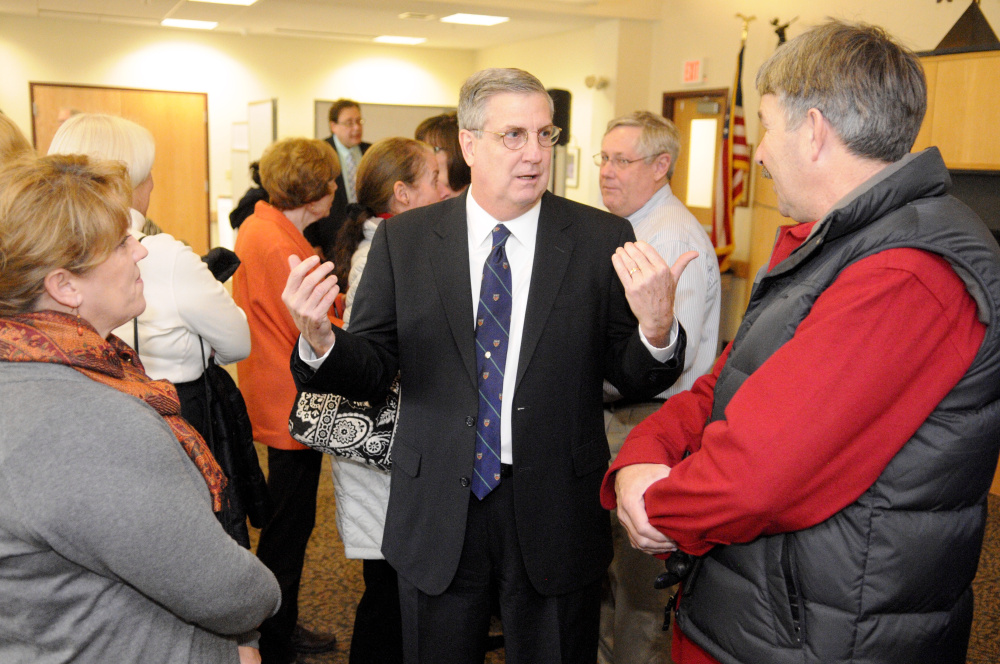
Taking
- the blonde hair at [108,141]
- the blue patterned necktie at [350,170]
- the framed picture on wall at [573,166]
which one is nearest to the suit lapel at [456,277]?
the blonde hair at [108,141]

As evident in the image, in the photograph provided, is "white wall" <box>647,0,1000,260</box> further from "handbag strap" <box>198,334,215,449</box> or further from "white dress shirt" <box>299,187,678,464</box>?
"handbag strap" <box>198,334,215,449</box>

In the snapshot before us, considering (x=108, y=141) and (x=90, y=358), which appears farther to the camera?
(x=108, y=141)

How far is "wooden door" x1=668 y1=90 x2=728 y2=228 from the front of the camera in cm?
741

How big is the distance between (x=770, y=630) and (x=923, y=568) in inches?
9.6

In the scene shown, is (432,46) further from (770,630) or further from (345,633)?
(770,630)

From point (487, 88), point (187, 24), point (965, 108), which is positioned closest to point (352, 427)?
point (487, 88)

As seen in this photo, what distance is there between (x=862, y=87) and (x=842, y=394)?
501 mm

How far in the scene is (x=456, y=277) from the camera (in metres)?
1.80

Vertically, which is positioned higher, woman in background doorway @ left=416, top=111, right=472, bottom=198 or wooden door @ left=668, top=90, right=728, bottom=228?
wooden door @ left=668, top=90, right=728, bottom=228

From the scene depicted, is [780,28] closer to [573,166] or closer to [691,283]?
[573,166]

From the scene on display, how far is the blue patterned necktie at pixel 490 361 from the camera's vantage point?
174 centimetres

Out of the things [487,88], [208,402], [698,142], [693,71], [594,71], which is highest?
[594,71]

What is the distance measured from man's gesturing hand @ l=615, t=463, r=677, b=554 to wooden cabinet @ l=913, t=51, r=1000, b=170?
3.91 m

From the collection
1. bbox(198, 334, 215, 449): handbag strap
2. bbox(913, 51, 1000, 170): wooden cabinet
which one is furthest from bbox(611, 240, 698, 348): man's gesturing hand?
bbox(913, 51, 1000, 170): wooden cabinet
